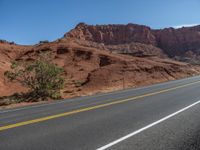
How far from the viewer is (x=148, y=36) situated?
384 feet

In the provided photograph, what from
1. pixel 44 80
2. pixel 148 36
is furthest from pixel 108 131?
pixel 148 36

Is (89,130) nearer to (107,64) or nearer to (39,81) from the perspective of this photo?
(39,81)

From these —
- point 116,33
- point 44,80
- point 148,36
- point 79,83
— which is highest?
point 116,33

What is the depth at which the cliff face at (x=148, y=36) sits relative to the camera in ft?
370

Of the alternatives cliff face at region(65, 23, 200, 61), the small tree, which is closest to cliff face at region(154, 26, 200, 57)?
cliff face at region(65, 23, 200, 61)

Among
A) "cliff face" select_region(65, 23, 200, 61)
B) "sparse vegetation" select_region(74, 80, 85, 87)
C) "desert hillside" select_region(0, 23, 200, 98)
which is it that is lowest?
"sparse vegetation" select_region(74, 80, 85, 87)

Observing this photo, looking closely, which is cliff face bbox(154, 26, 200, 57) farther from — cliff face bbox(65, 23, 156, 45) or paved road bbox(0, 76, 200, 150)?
paved road bbox(0, 76, 200, 150)

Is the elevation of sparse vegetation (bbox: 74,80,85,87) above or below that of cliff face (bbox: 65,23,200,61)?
below

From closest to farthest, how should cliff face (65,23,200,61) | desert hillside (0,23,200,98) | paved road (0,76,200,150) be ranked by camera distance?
paved road (0,76,200,150)
desert hillside (0,23,200,98)
cliff face (65,23,200,61)

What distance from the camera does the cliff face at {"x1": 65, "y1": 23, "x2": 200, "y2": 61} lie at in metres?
113

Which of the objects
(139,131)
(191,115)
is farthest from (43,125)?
(191,115)

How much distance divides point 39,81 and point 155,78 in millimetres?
20312

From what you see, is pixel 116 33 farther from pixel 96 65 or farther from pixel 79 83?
pixel 79 83

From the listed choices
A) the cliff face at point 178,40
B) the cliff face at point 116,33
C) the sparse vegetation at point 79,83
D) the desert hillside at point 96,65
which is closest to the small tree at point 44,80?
the desert hillside at point 96,65
